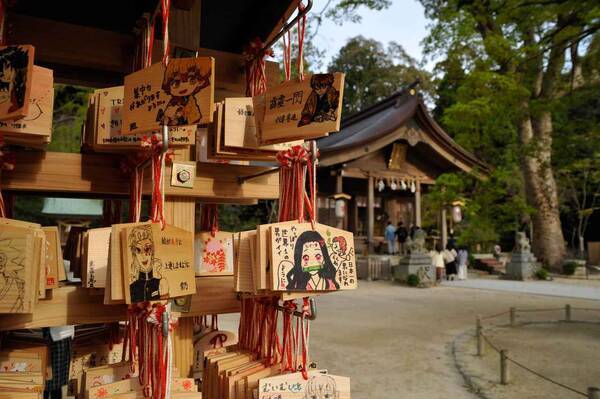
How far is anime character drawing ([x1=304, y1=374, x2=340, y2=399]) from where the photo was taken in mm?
1401

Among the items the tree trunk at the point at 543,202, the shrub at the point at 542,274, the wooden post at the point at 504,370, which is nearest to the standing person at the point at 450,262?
the shrub at the point at 542,274

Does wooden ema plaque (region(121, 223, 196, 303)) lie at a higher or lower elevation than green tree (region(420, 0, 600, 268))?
lower

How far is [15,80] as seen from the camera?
124 centimetres

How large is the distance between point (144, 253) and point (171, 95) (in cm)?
48

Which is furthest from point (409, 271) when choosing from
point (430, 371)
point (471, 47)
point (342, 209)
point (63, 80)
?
point (63, 80)

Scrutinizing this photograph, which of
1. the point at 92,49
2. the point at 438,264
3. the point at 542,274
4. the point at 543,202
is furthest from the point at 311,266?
the point at 543,202

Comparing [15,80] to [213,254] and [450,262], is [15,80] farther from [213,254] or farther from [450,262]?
[450,262]

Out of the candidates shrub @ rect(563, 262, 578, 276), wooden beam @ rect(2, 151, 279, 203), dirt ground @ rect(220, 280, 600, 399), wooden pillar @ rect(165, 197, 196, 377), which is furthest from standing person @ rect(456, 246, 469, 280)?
wooden pillar @ rect(165, 197, 196, 377)

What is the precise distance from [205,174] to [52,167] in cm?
56

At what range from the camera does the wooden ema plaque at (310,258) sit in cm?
132

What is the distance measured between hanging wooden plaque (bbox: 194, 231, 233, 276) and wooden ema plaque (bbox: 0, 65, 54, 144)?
87 centimetres

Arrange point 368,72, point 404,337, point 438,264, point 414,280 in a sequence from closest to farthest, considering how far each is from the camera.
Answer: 1. point 404,337
2. point 414,280
3. point 438,264
4. point 368,72

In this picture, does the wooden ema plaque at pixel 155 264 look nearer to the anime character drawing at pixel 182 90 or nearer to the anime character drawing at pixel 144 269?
the anime character drawing at pixel 144 269

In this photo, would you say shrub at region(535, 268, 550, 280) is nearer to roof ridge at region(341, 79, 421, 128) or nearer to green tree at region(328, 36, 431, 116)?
roof ridge at region(341, 79, 421, 128)
